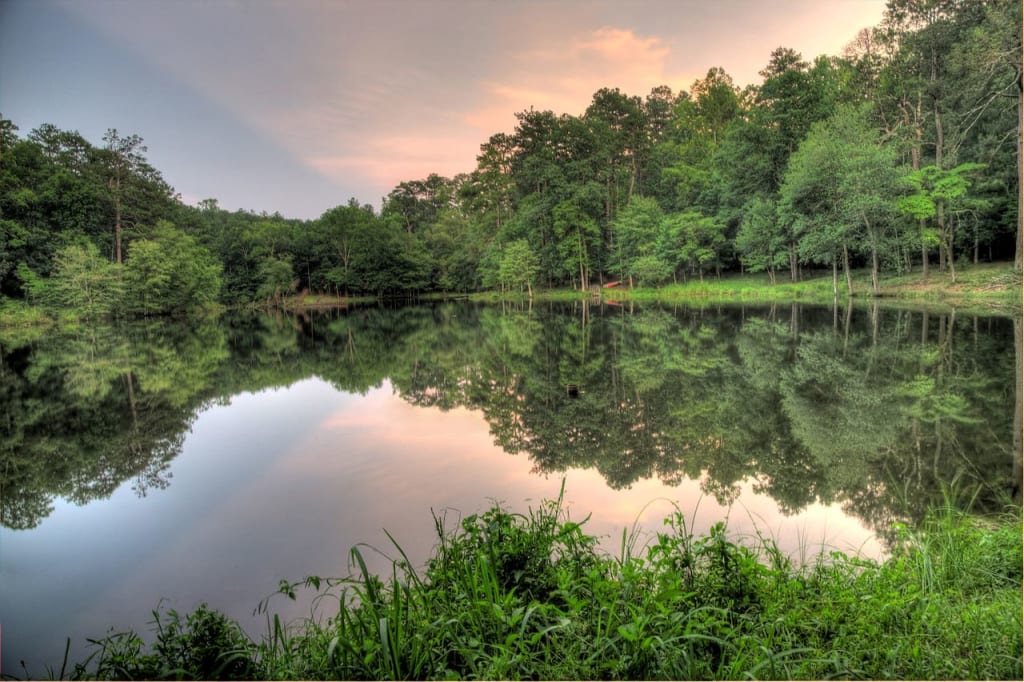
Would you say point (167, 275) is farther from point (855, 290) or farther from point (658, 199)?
point (855, 290)

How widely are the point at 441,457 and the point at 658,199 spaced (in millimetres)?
40713

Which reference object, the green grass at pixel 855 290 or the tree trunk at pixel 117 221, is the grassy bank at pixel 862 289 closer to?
the green grass at pixel 855 290

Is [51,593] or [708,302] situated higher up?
[708,302]

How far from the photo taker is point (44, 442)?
24.2 ft

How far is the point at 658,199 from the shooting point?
4241 cm

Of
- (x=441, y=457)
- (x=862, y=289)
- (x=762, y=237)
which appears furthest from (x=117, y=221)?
(x=862, y=289)

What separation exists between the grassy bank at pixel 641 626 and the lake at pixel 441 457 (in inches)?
30.7

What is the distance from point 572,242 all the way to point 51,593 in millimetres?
36914

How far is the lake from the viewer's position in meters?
3.97

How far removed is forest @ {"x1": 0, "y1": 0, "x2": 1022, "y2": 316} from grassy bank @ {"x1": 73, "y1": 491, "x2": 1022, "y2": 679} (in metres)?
8.44

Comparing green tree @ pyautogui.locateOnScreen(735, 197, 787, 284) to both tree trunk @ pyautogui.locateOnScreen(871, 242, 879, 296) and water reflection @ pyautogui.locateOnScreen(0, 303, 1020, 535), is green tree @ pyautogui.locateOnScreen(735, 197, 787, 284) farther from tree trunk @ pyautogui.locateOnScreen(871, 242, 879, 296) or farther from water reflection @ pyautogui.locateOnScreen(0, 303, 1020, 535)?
water reflection @ pyautogui.locateOnScreen(0, 303, 1020, 535)

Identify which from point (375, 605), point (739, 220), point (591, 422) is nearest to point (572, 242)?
point (739, 220)

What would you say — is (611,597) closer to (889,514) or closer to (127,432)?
(889,514)

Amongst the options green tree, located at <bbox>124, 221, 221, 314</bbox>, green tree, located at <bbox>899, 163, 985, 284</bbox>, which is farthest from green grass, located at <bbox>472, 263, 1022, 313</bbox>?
green tree, located at <bbox>124, 221, 221, 314</bbox>
